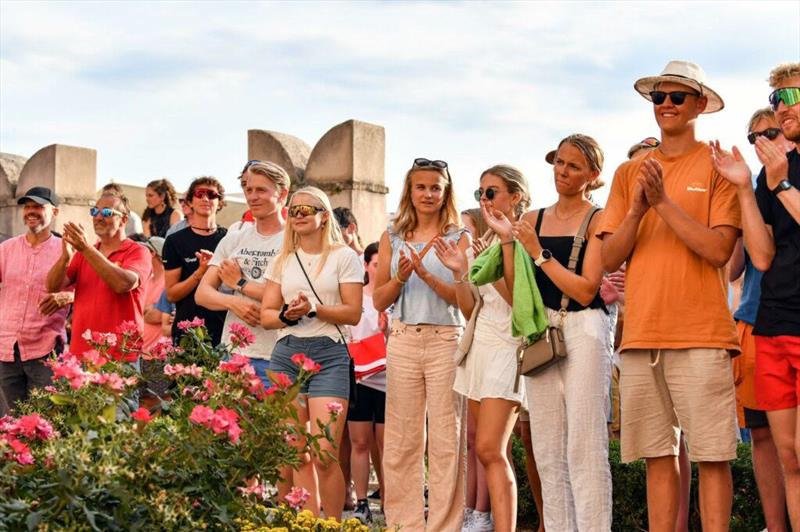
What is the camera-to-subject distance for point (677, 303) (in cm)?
518

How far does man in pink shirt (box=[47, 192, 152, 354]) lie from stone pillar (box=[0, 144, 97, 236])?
17.6 feet

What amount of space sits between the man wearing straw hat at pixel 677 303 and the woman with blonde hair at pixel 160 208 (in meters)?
6.08

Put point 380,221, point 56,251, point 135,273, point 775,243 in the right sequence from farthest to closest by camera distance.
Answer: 1. point 380,221
2. point 56,251
3. point 135,273
4. point 775,243

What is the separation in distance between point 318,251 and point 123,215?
204 cm

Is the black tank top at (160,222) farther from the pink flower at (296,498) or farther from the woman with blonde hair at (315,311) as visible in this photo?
the pink flower at (296,498)

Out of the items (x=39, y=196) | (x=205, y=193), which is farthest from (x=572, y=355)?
(x=39, y=196)

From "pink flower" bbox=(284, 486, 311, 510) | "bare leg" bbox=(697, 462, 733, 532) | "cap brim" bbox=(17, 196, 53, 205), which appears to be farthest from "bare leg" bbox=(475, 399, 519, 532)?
"cap brim" bbox=(17, 196, 53, 205)

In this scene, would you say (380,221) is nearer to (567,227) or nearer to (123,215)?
(123,215)

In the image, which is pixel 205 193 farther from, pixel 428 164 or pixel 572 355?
pixel 572 355

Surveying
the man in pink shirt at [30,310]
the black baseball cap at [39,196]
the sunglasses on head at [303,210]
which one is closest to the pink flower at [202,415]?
the sunglasses on head at [303,210]

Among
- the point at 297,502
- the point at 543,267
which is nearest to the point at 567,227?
the point at 543,267

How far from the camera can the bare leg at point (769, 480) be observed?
594 cm

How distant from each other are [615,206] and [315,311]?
79.5 inches

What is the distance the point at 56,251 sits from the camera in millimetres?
8664
